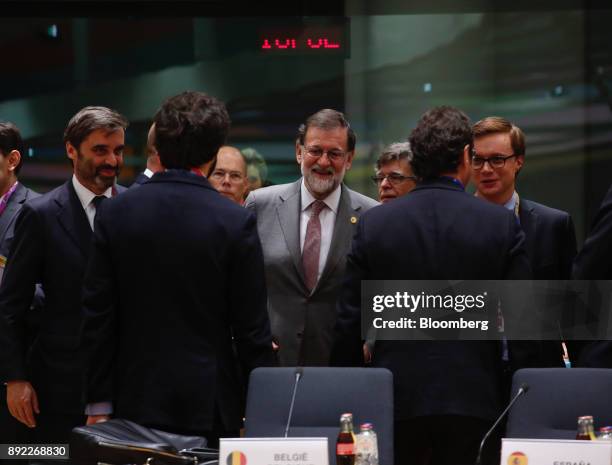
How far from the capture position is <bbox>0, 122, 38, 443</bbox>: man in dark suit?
14.7ft

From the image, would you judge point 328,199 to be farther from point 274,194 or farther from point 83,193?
point 83,193

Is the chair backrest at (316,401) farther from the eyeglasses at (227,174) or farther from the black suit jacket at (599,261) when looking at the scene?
the eyeglasses at (227,174)

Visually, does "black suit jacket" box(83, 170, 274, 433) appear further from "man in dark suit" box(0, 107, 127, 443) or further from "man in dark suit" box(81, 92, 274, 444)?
"man in dark suit" box(0, 107, 127, 443)

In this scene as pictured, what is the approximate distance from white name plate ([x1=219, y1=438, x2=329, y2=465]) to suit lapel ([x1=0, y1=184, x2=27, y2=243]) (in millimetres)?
1999

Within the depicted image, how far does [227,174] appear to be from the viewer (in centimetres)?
536

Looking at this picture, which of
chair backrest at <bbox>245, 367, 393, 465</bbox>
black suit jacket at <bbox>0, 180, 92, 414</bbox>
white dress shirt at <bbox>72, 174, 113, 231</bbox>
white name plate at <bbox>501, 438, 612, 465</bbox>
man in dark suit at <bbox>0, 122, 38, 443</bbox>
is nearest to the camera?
white name plate at <bbox>501, 438, 612, 465</bbox>

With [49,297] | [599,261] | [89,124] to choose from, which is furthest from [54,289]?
[599,261]

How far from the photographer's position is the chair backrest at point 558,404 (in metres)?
3.52

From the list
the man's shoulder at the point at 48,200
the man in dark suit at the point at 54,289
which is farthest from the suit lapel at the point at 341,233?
the man's shoulder at the point at 48,200

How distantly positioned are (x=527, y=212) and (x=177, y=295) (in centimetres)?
164

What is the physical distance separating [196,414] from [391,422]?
0.59 metres

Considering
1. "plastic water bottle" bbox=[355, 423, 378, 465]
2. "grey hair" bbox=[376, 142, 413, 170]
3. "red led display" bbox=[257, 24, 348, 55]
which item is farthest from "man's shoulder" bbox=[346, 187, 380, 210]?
"red led display" bbox=[257, 24, 348, 55]

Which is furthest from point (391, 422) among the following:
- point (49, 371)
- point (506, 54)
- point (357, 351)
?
point (506, 54)

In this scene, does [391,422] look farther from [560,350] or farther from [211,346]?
[560,350]
